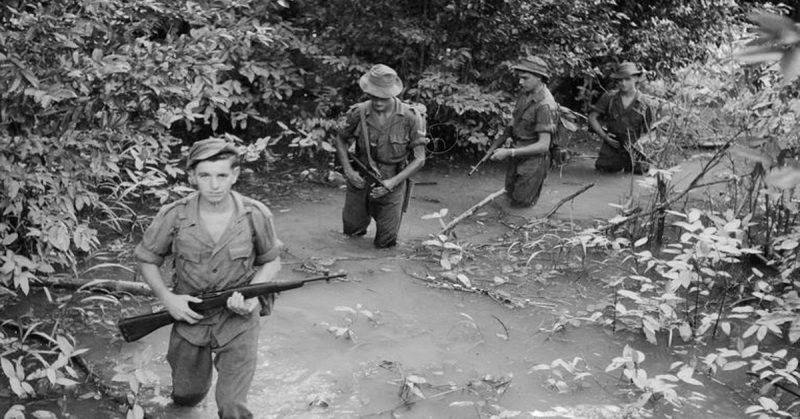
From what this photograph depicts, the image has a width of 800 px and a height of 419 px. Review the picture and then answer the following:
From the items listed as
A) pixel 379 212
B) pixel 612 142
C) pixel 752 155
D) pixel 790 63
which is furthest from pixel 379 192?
pixel 790 63

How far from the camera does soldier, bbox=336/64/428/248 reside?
7.14 metres

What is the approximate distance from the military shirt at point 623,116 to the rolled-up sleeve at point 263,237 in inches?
289

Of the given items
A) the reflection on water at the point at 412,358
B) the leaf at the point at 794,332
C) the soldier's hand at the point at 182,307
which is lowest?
the reflection on water at the point at 412,358

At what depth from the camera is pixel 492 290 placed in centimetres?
645

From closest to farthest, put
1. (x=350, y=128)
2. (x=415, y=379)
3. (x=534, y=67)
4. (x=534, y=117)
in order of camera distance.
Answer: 1. (x=415, y=379)
2. (x=350, y=128)
3. (x=534, y=67)
4. (x=534, y=117)

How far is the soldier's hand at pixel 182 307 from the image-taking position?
397 centimetres

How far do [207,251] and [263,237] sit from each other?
29 centimetres

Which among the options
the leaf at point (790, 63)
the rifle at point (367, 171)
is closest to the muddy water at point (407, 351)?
the rifle at point (367, 171)

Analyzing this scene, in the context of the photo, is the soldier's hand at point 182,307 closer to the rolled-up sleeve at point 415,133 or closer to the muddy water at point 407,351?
the muddy water at point 407,351

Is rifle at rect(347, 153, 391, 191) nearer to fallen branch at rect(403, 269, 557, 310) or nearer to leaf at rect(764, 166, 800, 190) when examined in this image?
fallen branch at rect(403, 269, 557, 310)

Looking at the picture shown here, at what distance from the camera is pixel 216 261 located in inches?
159

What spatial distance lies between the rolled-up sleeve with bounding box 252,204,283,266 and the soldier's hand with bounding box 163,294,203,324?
1.30 feet

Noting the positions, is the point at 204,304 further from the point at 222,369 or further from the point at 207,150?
the point at 207,150

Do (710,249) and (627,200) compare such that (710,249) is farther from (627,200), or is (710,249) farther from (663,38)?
(663,38)
